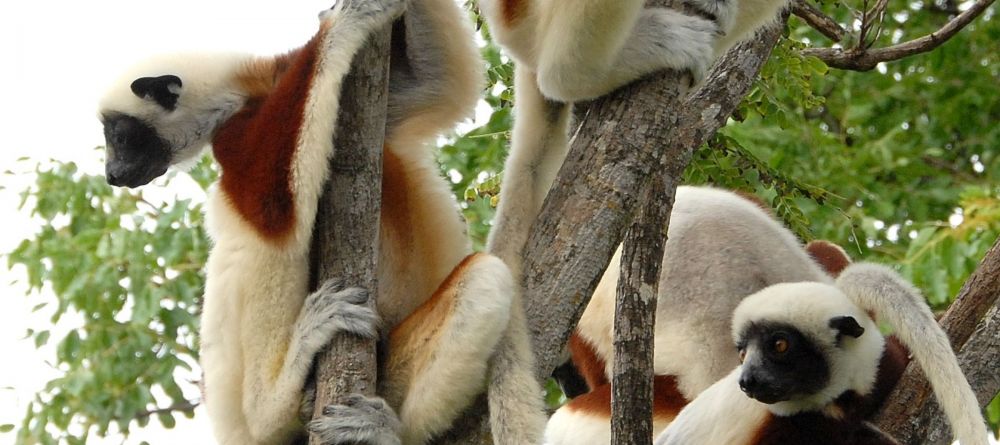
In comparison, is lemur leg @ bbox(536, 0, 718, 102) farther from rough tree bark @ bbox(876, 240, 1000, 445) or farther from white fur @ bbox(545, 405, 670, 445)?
white fur @ bbox(545, 405, 670, 445)

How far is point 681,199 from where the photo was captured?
784 centimetres

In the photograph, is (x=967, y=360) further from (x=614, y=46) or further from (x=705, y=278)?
(x=614, y=46)

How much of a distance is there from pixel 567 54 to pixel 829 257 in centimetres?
335

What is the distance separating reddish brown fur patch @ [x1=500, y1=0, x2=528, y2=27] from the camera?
5730 mm

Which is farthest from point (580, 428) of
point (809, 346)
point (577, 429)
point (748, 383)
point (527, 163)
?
point (527, 163)

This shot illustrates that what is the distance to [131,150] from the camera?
6.11 m

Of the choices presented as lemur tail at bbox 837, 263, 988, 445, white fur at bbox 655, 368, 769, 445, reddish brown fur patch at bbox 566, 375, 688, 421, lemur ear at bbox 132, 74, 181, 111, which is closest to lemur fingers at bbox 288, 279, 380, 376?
lemur ear at bbox 132, 74, 181, 111

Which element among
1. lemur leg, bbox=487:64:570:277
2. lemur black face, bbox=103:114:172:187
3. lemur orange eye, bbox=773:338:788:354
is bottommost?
lemur orange eye, bbox=773:338:788:354

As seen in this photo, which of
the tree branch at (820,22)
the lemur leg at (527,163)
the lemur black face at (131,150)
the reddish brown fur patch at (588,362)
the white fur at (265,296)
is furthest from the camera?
the reddish brown fur patch at (588,362)

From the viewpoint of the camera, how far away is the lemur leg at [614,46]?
5164 mm

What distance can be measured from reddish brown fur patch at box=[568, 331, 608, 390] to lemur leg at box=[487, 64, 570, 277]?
2.10m

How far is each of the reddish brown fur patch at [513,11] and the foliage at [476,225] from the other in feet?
3.33

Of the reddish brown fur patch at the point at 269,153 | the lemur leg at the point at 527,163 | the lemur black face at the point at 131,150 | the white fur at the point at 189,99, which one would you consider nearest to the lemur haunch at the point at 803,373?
the lemur leg at the point at 527,163

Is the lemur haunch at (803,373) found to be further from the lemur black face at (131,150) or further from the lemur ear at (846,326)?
the lemur black face at (131,150)
